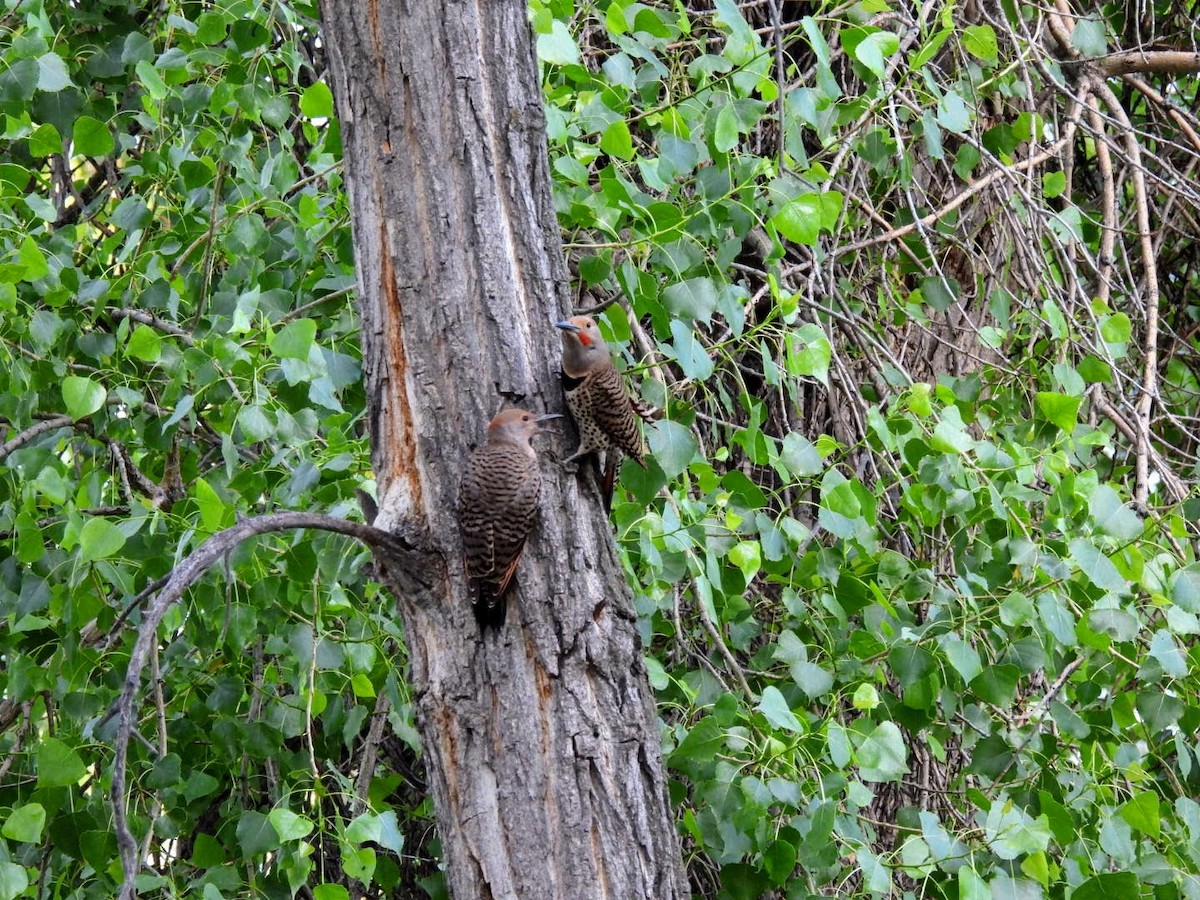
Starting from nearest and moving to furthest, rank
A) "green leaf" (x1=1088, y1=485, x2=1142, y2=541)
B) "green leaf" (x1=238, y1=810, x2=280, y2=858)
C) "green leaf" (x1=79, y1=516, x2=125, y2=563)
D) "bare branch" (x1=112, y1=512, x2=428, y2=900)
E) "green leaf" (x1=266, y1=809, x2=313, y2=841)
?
"bare branch" (x1=112, y1=512, x2=428, y2=900), "green leaf" (x1=266, y1=809, x2=313, y2=841), "green leaf" (x1=79, y1=516, x2=125, y2=563), "green leaf" (x1=238, y1=810, x2=280, y2=858), "green leaf" (x1=1088, y1=485, x2=1142, y2=541)

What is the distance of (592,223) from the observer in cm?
251

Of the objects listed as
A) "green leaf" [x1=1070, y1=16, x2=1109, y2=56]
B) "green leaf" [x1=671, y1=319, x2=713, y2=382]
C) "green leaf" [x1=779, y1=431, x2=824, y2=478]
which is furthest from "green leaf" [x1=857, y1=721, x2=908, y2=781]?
"green leaf" [x1=1070, y1=16, x2=1109, y2=56]

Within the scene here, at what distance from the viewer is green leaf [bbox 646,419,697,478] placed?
2.41 m

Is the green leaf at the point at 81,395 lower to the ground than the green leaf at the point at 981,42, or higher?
lower

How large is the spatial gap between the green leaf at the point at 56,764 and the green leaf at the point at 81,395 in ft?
1.91

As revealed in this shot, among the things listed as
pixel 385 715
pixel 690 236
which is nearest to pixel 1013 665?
pixel 690 236

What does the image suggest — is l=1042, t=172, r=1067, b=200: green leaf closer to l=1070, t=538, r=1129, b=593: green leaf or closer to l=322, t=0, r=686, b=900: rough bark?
l=1070, t=538, r=1129, b=593: green leaf

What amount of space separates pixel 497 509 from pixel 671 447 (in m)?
0.51

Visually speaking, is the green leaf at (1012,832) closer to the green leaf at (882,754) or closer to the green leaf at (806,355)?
the green leaf at (882,754)

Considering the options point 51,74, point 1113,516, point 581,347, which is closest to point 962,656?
point 1113,516

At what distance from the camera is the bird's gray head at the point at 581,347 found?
2275 mm

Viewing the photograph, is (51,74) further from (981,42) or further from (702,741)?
(981,42)

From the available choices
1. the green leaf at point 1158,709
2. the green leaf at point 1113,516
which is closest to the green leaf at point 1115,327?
the green leaf at point 1113,516

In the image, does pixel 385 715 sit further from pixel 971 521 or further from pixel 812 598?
pixel 971 521
